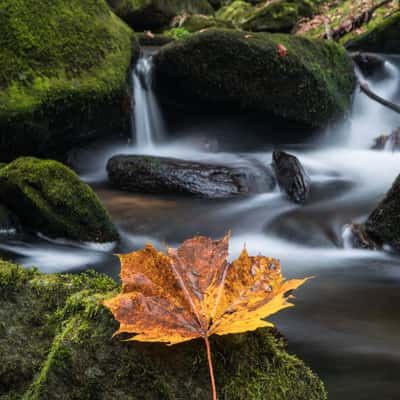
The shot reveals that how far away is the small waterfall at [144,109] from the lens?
26.9 ft

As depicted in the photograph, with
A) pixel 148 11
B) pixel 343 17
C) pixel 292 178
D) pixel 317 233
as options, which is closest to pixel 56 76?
pixel 292 178

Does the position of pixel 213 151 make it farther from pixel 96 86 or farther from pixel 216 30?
pixel 96 86

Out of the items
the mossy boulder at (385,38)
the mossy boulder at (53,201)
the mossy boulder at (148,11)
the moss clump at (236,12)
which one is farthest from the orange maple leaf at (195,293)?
the moss clump at (236,12)

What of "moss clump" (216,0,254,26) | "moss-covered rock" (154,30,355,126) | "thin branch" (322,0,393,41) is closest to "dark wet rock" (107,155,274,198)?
"moss-covered rock" (154,30,355,126)

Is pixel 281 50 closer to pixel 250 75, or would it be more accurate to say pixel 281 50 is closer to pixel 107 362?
pixel 250 75

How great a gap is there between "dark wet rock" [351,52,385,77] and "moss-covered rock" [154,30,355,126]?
2.04m

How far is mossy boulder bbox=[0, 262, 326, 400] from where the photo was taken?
1.18 metres

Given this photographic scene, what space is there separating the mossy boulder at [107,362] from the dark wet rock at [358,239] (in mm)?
3294

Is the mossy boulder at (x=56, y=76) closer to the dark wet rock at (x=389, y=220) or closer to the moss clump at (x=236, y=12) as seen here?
the dark wet rock at (x=389, y=220)

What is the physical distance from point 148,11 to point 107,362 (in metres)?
14.6

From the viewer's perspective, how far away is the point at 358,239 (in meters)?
4.51

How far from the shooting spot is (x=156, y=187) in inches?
243

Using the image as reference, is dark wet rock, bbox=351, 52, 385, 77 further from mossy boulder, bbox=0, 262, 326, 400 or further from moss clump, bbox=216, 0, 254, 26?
mossy boulder, bbox=0, 262, 326, 400

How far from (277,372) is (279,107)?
7267 mm
